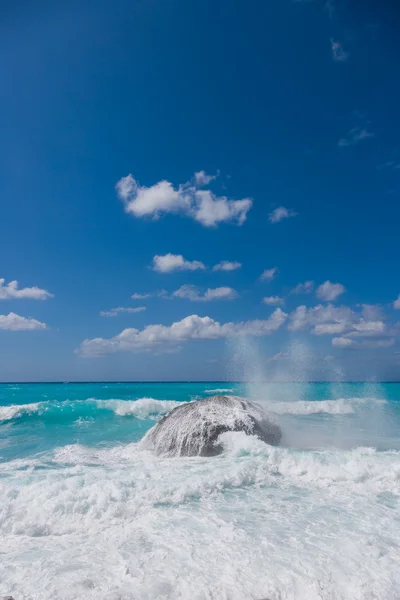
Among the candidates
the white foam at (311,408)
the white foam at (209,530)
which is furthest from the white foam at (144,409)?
the white foam at (209,530)

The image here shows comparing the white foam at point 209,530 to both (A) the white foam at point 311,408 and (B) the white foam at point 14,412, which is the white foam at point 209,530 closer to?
(B) the white foam at point 14,412

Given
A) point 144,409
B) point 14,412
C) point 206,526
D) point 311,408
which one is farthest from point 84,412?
point 206,526

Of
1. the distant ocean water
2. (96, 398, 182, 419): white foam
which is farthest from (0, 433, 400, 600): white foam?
(96, 398, 182, 419): white foam

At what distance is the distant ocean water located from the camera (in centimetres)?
459

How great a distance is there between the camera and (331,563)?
5.05 meters

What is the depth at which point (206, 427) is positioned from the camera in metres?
12.2

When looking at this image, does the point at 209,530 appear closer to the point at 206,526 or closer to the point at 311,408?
the point at 206,526

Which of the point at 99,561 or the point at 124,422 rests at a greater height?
the point at 99,561

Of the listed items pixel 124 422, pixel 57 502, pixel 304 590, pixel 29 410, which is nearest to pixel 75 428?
pixel 124 422

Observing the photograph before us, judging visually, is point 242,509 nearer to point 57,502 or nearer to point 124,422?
point 57,502

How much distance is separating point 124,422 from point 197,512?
17798mm

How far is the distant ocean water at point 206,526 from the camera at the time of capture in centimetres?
459

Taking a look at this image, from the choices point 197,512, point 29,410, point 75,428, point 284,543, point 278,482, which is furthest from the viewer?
point 29,410

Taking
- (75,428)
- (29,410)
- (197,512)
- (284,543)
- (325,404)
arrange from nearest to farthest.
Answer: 1. (284,543)
2. (197,512)
3. (75,428)
4. (29,410)
5. (325,404)
